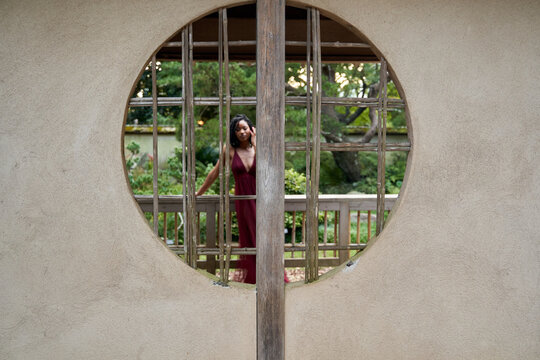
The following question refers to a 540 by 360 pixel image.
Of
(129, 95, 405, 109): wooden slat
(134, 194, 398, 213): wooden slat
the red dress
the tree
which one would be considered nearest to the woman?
the red dress

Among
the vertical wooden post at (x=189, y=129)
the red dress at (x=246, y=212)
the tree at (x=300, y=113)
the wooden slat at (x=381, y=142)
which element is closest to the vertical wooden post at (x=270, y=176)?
the vertical wooden post at (x=189, y=129)

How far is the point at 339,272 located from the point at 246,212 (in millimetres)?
1704

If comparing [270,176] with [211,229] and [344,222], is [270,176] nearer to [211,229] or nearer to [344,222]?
[211,229]

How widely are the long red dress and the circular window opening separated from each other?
1cm

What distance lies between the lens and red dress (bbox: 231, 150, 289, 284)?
4.09 m

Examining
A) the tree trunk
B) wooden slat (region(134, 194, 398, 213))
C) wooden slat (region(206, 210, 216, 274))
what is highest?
the tree trunk

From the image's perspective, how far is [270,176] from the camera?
7.97ft

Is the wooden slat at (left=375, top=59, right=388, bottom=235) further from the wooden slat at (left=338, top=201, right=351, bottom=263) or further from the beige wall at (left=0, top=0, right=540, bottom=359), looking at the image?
the wooden slat at (left=338, top=201, right=351, bottom=263)

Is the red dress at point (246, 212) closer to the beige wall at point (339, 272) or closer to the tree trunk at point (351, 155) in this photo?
the beige wall at point (339, 272)

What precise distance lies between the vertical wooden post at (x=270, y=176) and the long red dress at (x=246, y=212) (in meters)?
1.57

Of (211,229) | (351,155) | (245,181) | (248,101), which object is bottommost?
(211,229)

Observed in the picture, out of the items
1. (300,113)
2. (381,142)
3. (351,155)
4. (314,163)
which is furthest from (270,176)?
(351,155)

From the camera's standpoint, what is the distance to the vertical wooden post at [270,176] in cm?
237

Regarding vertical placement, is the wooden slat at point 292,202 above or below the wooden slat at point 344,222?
above
